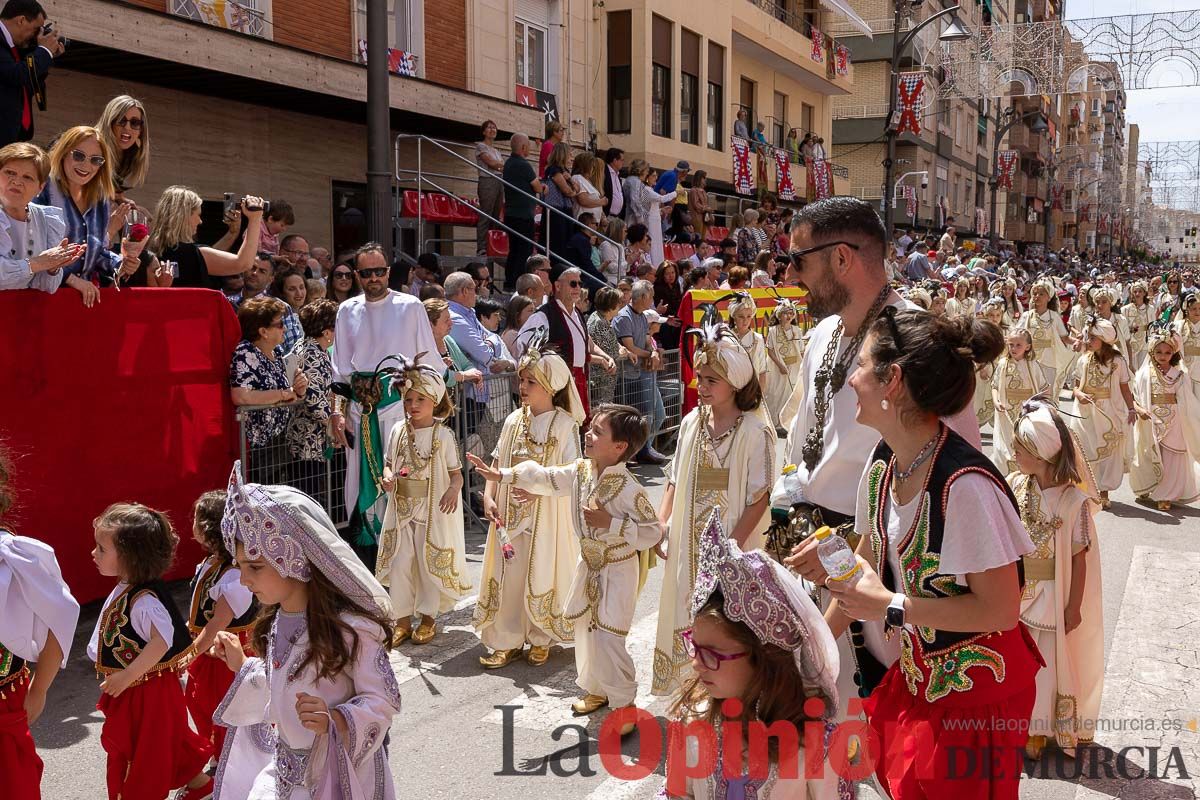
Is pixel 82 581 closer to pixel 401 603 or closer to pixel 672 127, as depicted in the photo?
pixel 401 603

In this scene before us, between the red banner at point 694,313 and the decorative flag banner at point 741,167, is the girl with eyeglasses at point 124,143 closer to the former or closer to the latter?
the red banner at point 694,313

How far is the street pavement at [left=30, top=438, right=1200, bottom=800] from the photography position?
469 cm

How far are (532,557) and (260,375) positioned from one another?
2.17m

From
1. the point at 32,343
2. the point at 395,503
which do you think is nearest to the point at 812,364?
the point at 395,503

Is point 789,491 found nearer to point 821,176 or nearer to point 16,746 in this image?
point 16,746

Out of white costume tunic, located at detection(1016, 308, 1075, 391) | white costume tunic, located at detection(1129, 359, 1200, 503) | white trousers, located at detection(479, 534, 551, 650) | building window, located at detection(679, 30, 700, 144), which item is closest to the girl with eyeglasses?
white trousers, located at detection(479, 534, 551, 650)

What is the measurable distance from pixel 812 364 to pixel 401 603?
3.32m

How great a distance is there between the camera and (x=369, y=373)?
7695 mm

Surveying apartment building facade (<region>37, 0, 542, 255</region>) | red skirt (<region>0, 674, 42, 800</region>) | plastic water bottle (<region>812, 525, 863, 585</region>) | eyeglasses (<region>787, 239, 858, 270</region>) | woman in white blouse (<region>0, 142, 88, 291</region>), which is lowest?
red skirt (<region>0, 674, 42, 800</region>)

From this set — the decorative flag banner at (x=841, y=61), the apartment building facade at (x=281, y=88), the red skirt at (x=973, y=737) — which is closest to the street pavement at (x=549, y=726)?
the red skirt at (x=973, y=737)

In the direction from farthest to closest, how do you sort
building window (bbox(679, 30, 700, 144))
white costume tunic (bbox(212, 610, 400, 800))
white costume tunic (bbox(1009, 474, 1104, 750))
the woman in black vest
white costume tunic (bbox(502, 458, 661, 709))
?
building window (bbox(679, 30, 700, 144)) → white costume tunic (bbox(502, 458, 661, 709)) → white costume tunic (bbox(1009, 474, 1104, 750)) → white costume tunic (bbox(212, 610, 400, 800)) → the woman in black vest

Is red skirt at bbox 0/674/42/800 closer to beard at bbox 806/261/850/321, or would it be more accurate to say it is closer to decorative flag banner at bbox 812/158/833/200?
beard at bbox 806/261/850/321

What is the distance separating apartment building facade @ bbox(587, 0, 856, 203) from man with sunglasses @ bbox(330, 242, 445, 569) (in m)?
13.7

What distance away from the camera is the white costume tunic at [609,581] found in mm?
5355
